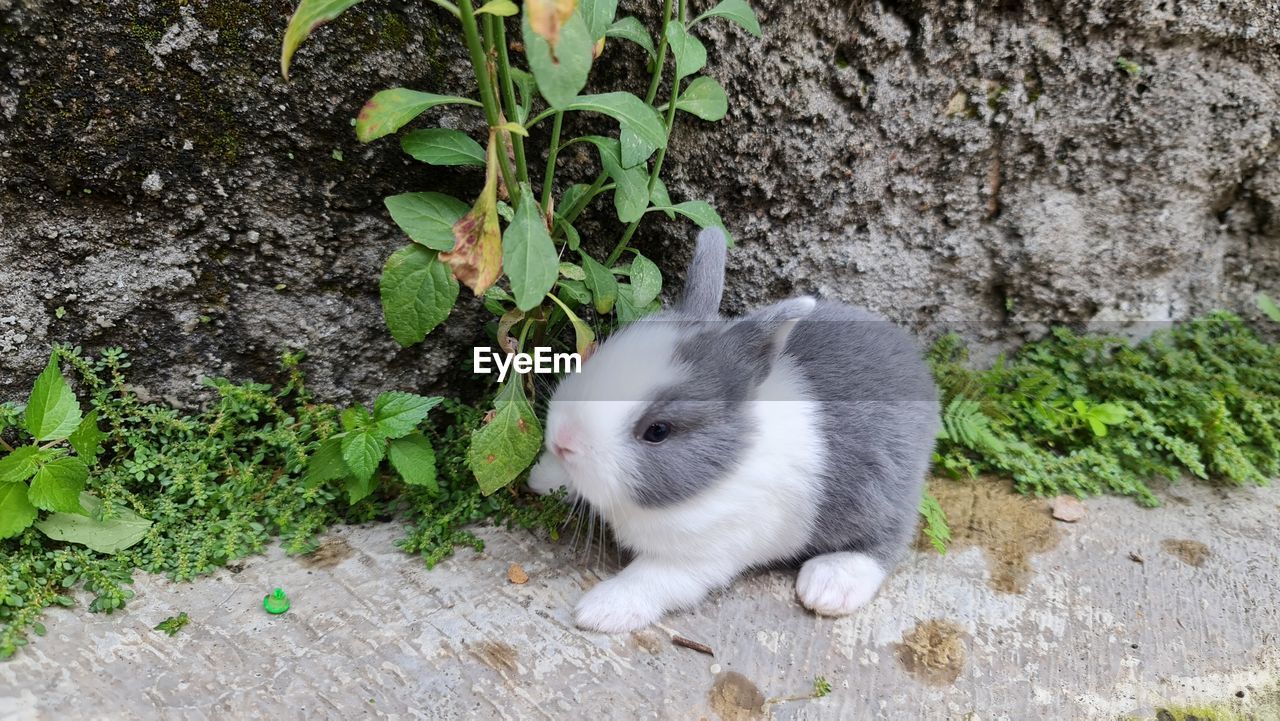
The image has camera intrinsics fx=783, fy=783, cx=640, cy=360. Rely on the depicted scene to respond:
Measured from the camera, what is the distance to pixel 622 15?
8.86 feet

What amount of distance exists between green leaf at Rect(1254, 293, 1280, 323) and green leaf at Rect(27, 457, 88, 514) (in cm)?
507

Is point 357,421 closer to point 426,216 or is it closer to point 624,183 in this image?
point 426,216

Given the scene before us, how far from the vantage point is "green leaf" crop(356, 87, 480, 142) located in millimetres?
2055

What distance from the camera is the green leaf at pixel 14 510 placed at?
2232mm

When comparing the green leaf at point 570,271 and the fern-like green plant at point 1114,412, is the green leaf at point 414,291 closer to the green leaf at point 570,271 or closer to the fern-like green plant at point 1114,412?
the green leaf at point 570,271

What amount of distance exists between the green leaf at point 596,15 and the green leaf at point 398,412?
1296 mm

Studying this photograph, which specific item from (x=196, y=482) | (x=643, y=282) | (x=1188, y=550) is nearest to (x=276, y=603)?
(x=196, y=482)

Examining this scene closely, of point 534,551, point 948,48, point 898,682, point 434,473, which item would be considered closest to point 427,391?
point 434,473

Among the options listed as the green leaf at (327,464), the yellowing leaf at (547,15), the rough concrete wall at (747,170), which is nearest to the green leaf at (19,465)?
the rough concrete wall at (747,170)

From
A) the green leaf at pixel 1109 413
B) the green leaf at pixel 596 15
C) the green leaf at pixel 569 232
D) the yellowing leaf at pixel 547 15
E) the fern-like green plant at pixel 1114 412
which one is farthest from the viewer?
the green leaf at pixel 1109 413

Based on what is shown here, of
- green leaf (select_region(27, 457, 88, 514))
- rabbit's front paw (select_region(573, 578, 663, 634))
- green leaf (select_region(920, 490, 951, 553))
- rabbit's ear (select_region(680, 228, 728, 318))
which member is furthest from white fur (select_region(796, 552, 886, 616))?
green leaf (select_region(27, 457, 88, 514))

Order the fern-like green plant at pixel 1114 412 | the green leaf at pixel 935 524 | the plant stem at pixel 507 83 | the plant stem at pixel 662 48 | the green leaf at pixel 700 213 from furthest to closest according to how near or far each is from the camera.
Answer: the fern-like green plant at pixel 1114 412 < the green leaf at pixel 935 524 < the green leaf at pixel 700 213 < the plant stem at pixel 662 48 < the plant stem at pixel 507 83

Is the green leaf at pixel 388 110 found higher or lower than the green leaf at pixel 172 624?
higher

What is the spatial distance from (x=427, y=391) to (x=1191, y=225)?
139 inches
